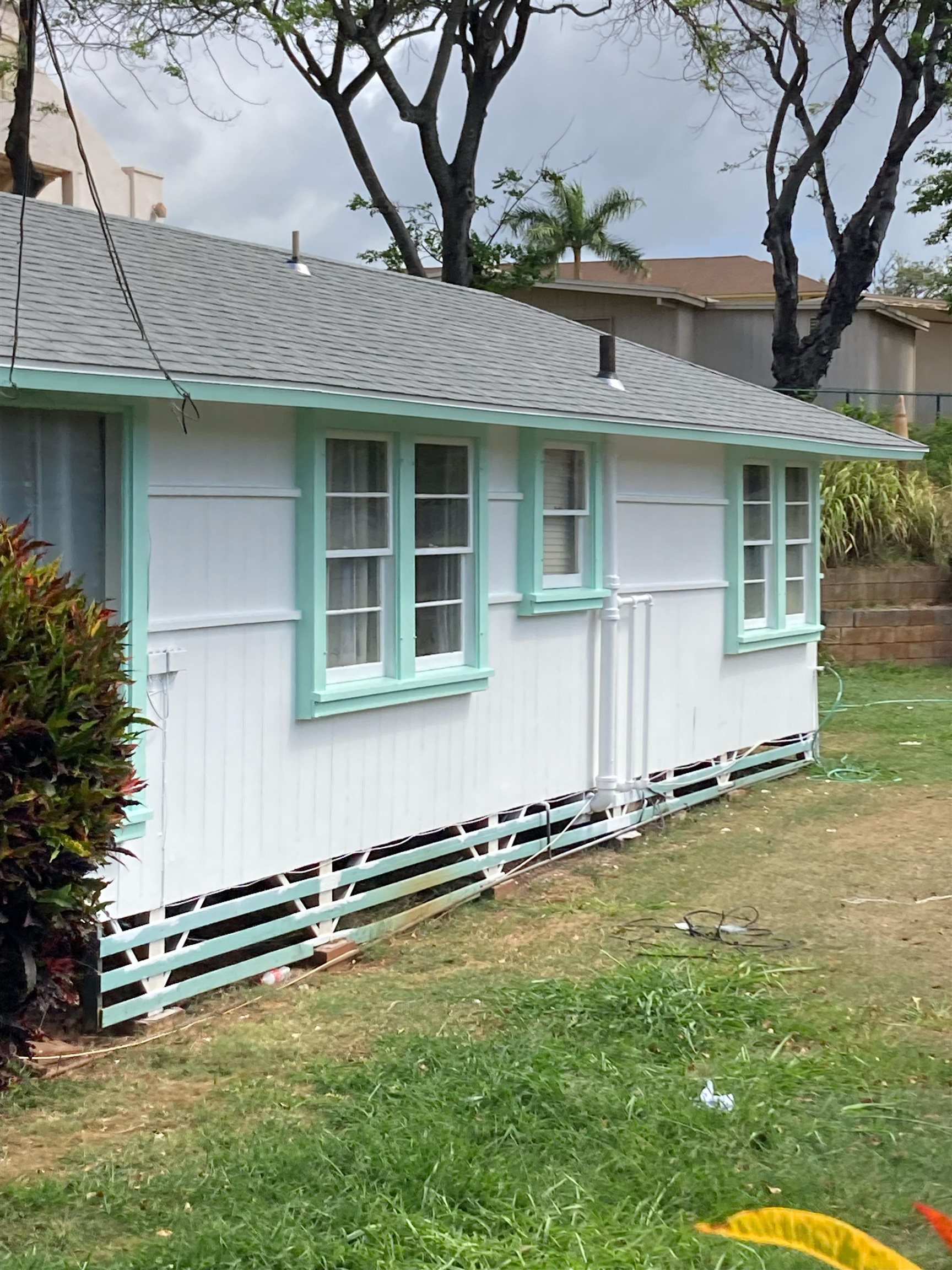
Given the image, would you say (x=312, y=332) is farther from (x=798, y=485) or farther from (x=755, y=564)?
(x=798, y=485)

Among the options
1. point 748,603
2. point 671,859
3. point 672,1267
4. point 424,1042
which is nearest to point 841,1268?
point 672,1267

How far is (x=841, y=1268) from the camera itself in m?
2.90

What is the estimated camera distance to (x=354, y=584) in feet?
24.8

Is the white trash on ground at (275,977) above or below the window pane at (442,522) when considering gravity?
below

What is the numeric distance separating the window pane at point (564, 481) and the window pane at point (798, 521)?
11.2 ft

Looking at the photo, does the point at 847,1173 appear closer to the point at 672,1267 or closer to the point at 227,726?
the point at 672,1267

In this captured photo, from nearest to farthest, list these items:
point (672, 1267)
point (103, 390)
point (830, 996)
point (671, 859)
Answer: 1. point (672, 1267)
2. point (103, 390)
3. point (830, 996)
4. point (671, 859)

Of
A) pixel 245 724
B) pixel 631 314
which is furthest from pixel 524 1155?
pixel 631 314

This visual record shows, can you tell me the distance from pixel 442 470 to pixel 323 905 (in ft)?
8.30

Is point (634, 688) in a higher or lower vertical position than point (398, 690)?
lower

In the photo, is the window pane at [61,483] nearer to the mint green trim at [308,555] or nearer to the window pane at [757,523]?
the mint green trim at [308,555]

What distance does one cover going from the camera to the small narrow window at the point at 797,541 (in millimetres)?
12469

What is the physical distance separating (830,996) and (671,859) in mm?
2990

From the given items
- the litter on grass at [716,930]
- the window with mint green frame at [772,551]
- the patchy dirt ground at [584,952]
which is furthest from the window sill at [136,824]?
the window with mint green frame at [772,551]
